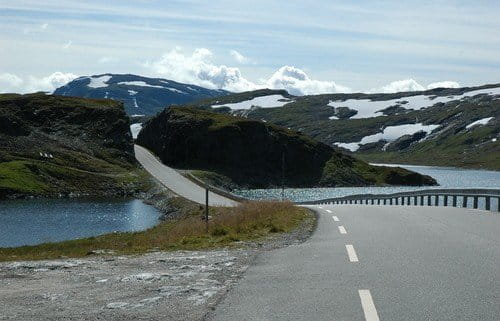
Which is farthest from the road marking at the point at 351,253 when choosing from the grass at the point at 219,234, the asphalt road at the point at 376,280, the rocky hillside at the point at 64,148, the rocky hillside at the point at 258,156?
the rocky hillside at the point at 258,156

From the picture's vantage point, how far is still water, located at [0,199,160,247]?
54062 mm

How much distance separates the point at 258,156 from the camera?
481 ft

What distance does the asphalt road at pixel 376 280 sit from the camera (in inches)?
332

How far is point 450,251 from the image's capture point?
1391 centimetres

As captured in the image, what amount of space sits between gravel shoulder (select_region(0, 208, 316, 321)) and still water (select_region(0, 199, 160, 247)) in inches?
1384

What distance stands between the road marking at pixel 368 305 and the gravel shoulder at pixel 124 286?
2170 millimetres

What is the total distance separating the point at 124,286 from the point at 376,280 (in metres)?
4.41

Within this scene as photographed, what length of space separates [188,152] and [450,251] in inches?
5236

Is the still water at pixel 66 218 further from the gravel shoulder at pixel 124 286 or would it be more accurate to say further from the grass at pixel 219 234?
the gravel shoulder at pixel 124 286

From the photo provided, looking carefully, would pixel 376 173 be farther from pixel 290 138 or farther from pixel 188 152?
pixel 188 152

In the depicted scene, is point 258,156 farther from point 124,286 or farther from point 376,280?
point 376,280

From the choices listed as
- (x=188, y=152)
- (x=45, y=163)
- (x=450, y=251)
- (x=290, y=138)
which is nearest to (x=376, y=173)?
(x=290, y=138)

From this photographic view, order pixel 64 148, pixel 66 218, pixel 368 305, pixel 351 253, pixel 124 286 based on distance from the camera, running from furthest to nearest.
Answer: pixel 64 148 < pixel 66 218 < pixel 351 253 < pixel 124 286 < pixel 368 305

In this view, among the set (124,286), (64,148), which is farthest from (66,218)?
(124,286)
